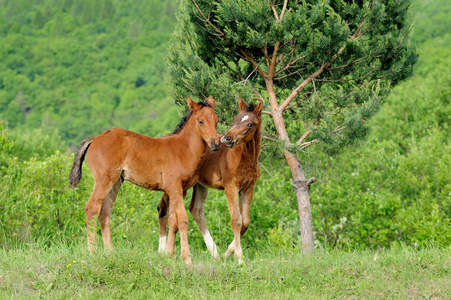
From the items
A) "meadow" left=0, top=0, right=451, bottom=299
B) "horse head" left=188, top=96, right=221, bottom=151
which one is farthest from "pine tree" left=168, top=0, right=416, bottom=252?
"horse head" left=188, top=96, right=221, bottom=151

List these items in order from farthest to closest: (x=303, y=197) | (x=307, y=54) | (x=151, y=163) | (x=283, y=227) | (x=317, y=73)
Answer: (x=283, y=227) → (x=303, y=197) → (x=317, y=73) → (x=307, y=54) → (x=151, y=163)

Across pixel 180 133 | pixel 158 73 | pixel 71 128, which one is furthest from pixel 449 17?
pixel 180 133

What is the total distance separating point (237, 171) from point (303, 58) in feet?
11.9

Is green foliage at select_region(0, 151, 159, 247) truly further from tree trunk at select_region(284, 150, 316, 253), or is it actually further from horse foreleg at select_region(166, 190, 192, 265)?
horse foreleg at select_region(166, 190, 192, 265)

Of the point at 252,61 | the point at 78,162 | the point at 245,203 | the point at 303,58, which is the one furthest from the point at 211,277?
the point at 303,58

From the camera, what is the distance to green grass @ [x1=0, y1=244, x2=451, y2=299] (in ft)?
24.2

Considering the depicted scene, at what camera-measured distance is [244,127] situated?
8570 millimetres

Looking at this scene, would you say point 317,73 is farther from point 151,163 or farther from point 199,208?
point 151,163

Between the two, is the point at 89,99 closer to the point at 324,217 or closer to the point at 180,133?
the point at 324,217

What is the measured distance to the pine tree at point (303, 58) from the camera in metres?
10.2

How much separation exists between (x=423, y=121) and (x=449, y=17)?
5067 cm

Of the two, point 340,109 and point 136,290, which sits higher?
point 340,109

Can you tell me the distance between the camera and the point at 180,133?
364 inches

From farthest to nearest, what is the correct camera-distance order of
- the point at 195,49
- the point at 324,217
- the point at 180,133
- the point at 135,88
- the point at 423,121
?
the point at 135,88 < the point at 423,121 < the point at 324,217 < the point at 195,49 < the point at 180,133
